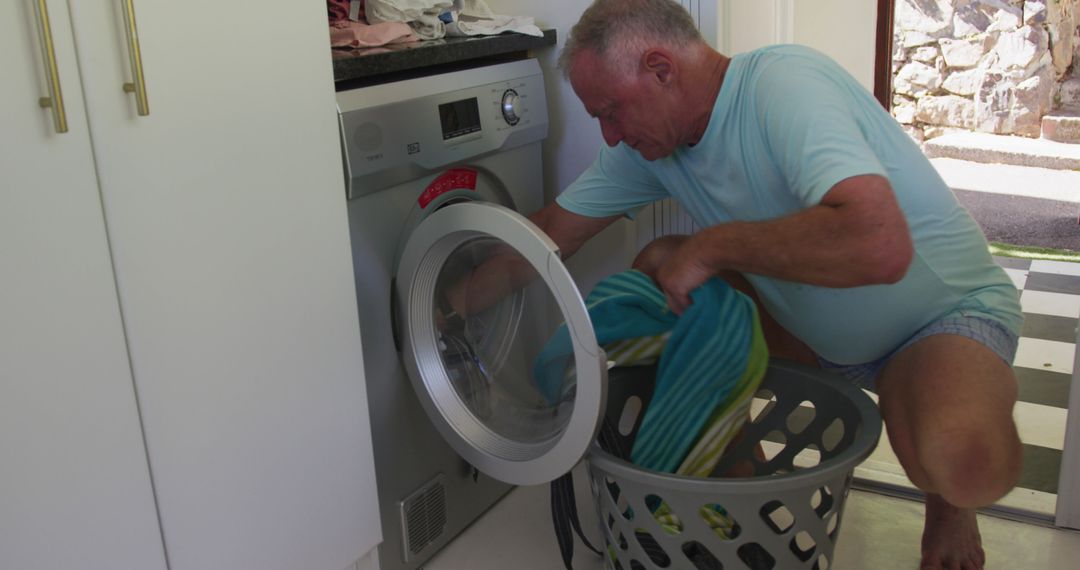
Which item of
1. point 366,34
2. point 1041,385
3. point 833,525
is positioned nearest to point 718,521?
point 833,525

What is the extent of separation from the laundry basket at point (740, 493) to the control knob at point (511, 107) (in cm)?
55

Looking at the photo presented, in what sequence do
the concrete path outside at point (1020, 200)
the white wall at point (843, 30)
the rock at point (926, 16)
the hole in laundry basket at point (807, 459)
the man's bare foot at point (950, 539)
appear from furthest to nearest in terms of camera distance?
the rock at point (926, 16), the concrete path outside at point (1020, 200), the white wall at point (843, 30), the hole in laundry basket at point (807, 459), the man's bare foot at point (950, 539)

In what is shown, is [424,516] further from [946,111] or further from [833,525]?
[946,111]

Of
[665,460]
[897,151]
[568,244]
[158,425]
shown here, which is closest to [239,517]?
[158,425]

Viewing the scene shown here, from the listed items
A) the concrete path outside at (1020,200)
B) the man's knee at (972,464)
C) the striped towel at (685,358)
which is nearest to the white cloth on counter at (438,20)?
the striped towel at (685,358)

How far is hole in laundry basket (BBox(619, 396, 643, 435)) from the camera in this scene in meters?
1.97

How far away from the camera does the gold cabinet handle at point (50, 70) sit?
1.13m

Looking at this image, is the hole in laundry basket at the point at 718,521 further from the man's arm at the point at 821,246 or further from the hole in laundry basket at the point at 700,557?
the man's arm at the point at 821,246

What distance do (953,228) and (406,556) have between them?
117 cm

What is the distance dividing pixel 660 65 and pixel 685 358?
48 centimetres

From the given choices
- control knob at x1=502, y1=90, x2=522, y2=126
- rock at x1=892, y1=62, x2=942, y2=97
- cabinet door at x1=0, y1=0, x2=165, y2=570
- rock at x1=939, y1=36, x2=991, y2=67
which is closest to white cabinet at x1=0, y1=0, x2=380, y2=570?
cabinet door at x1=0, y1=0, x2=165, y2=570

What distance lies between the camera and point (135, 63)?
4.05ft

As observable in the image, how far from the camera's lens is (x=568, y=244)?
2.05m

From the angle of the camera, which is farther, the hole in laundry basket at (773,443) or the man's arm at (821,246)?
the hole in laundry basket at (773,443)
